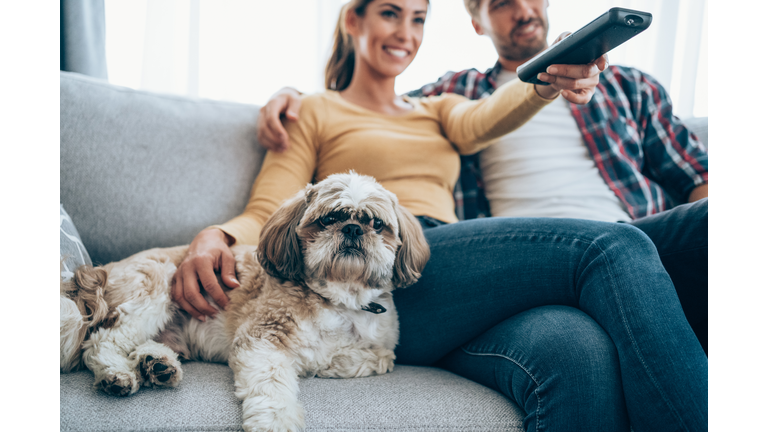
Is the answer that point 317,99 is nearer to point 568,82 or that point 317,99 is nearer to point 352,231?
point 352,231

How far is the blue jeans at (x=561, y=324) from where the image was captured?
2.85ft

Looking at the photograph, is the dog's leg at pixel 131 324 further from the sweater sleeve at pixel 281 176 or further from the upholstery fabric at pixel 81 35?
the upholstery fabric at pixel 81 35

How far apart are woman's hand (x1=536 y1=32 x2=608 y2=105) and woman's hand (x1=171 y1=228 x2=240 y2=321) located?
1188mm

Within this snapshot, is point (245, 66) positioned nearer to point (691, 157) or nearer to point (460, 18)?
point (460, 18)

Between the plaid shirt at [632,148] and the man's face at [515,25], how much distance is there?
0.70 feet

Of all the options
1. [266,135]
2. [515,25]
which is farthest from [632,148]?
[266,135]

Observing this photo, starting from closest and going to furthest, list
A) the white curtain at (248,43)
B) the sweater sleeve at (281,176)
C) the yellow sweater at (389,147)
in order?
the sweater sleeve at (281,176) → the yellow sweater at (389,147) → the white curtain at (248,43)

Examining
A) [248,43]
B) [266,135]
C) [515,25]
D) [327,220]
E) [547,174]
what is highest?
[515,25]

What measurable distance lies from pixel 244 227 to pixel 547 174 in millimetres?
1420

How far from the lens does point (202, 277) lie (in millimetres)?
1223

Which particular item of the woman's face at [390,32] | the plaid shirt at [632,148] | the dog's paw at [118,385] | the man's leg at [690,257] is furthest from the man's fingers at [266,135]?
the man's leg at [690,257]

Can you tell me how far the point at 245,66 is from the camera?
7.80 feet
